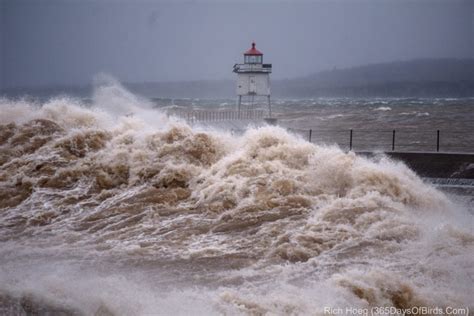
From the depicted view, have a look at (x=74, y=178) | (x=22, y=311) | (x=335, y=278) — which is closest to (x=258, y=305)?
(x=335, y=278)

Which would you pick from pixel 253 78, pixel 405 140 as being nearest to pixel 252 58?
pixel 253 78

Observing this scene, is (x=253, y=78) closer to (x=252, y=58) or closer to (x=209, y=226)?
(x=252, y=58)

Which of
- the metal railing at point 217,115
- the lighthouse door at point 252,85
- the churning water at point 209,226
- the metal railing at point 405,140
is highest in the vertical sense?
the lighthouse door at point 252,85

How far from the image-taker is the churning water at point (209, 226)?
14.7 feet

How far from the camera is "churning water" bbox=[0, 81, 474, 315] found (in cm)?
449

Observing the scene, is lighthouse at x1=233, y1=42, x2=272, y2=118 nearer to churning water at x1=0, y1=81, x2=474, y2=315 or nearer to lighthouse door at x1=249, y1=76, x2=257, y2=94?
lighthouse door at x1=249, y1=76, x2=257, y2=94

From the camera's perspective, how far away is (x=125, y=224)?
739 cm

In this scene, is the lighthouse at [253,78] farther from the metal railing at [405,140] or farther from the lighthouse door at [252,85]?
the metal railing at [405,140]

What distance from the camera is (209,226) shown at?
717 cm

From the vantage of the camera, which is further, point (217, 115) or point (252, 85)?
point (252, 85)

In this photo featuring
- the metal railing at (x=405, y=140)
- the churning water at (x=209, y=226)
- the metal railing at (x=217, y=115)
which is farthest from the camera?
the metal railing at (x=217, y=115)

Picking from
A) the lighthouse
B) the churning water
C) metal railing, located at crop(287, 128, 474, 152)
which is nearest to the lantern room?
the lighthouse

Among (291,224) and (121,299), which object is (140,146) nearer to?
(291,224)

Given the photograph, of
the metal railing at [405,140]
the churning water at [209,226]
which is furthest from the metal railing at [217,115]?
the churning water at [209,226]
